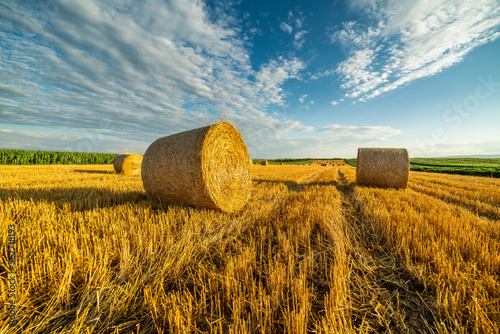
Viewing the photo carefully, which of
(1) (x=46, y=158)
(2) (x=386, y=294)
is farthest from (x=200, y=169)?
(1) (x=46, y=158)

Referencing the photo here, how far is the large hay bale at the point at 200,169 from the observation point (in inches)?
171

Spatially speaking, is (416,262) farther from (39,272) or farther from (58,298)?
(39,272)

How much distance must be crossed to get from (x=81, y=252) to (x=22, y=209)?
2.44 meters

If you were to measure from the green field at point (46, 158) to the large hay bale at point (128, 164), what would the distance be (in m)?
24.1

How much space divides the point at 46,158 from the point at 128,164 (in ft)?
84.0

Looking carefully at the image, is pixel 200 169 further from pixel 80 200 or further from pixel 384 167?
pixel 384 167

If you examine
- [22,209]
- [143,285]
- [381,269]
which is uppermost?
[22,209]

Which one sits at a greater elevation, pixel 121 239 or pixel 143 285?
pixel 121 239

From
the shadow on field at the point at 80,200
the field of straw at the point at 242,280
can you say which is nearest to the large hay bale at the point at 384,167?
the field of straw at the point at 242,280

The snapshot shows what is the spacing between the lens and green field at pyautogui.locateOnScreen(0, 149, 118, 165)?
25.4 metres

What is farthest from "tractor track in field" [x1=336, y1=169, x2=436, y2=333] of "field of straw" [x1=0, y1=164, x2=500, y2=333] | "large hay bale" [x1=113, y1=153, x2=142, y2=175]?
"large hay bale" [x1=113, y1=153, x2=142, y2=175]

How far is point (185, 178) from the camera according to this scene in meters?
4.48

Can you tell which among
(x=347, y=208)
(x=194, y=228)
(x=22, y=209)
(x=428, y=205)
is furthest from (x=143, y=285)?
(x=428, y=205)

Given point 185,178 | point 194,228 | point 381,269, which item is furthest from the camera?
point 185,178
